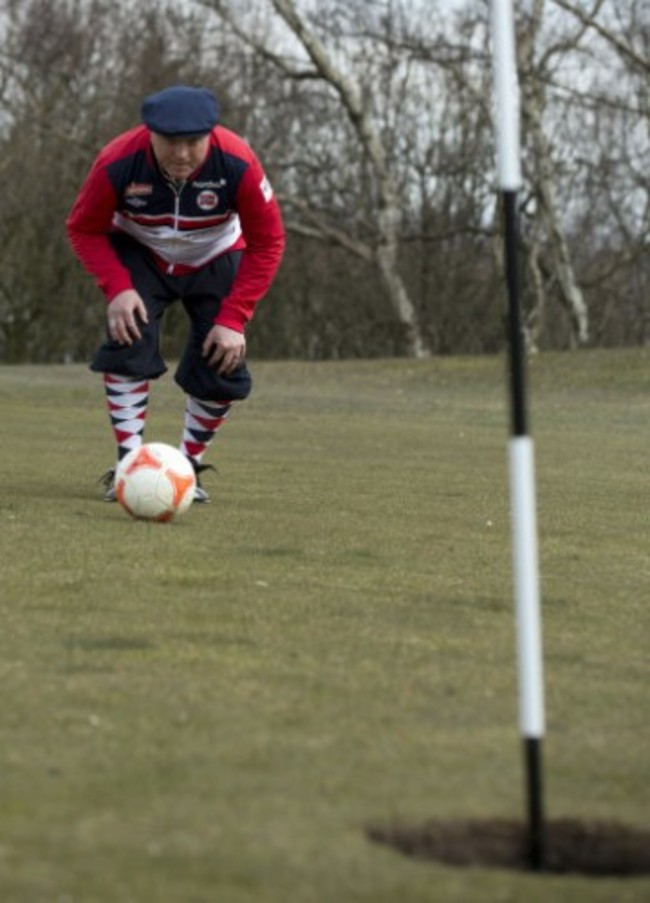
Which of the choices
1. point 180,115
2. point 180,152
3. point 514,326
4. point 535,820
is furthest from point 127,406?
point 535,820

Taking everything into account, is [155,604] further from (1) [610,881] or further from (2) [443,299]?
(2) [443,299]

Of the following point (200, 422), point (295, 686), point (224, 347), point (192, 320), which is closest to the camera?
point (295, 686)

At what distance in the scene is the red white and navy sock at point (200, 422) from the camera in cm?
948

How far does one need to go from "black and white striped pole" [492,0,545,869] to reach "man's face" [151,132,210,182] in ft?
14.8

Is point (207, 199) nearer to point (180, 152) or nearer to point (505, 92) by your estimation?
point (180, 152)

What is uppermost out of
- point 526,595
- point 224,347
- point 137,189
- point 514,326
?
point 137,189

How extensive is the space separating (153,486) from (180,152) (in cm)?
139

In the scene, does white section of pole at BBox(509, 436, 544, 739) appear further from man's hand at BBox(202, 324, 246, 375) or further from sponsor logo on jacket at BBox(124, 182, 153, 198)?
man's hand at BBox(202, 324, 246, 375)

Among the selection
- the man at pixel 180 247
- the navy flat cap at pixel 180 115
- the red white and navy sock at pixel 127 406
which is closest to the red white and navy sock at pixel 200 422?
the man at pixel 180 247

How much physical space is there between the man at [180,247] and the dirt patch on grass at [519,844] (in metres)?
5.08

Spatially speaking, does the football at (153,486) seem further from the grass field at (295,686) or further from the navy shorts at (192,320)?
the navy shorts at (192,320)

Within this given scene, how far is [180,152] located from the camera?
8.23 m

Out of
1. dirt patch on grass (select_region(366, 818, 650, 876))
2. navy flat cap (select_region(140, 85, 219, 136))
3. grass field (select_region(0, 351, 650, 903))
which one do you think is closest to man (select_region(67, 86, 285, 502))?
navy flat cap (select_region(140, 85, 219, 136))

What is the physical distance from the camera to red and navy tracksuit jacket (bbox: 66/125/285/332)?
28.2ft
